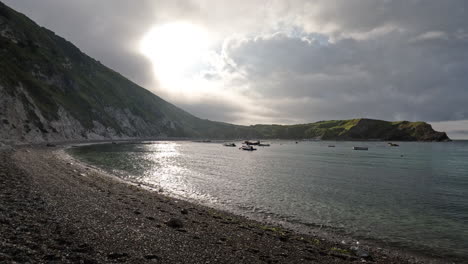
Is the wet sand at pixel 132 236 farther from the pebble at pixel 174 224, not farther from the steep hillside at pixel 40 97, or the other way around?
the steep hillside at pixel 40 97

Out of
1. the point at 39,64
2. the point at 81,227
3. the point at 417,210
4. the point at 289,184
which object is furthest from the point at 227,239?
the point at 39,64

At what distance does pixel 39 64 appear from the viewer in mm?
137875

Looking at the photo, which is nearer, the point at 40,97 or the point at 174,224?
the point at 174,224

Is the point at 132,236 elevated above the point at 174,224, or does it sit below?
above

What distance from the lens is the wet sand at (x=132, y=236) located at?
1050 centimetres

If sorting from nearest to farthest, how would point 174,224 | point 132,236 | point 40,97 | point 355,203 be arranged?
point 132,236
point 174,224
point 355,203
point 40,97

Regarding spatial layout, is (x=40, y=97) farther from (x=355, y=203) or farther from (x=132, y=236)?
(x=355, y=203)

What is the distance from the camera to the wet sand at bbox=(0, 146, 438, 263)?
413 inches

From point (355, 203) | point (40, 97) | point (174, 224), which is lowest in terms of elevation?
point (355, 203)

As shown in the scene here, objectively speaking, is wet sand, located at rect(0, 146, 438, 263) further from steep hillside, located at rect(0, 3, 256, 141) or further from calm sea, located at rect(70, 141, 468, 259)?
steep hillside, located at rect(0, 3, 256, 141)

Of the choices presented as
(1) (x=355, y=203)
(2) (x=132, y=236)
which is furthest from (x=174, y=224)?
(1) (x=355, y=203)

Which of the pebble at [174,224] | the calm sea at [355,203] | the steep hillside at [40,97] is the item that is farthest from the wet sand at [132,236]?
the steep hillside at [40,97]

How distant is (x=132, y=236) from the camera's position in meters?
13.4

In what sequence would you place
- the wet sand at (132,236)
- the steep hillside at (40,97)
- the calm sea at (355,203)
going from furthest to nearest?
the steep hillside at (40,97) < the calm sea at (355,203) < the wet sand at (132,236)
